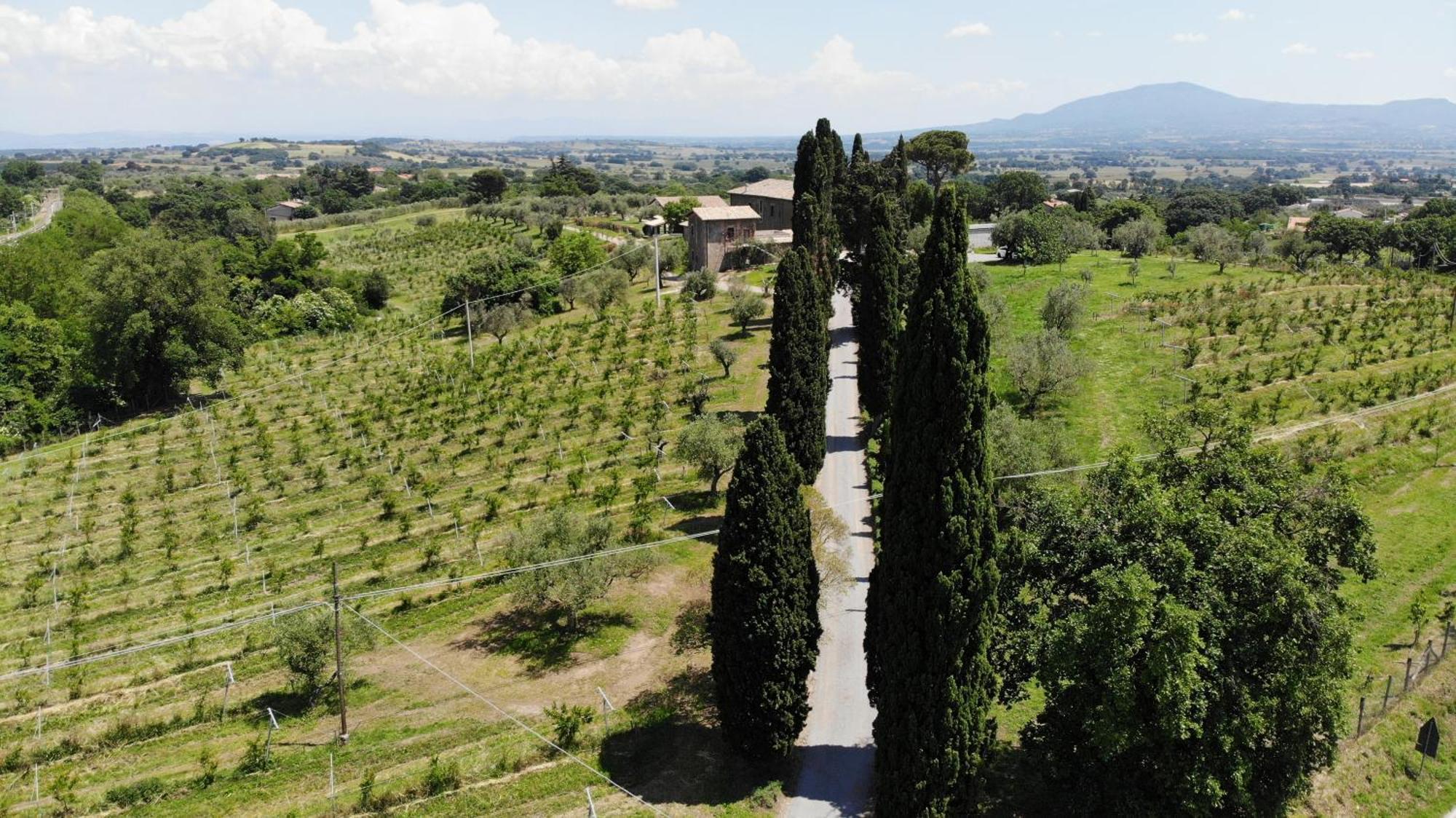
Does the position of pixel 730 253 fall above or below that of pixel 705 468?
above

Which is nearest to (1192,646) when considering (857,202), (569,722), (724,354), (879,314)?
(569,722)

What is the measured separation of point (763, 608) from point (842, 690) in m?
5.33

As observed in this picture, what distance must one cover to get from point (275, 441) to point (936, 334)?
3690cm

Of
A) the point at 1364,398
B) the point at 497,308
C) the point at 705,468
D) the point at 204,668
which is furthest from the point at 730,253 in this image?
the point at 204,668

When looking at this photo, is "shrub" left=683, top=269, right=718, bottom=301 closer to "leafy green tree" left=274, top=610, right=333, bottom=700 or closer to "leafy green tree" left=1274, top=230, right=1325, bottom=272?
"leafy green tree" left=274, top=610, right=333, bottom=700

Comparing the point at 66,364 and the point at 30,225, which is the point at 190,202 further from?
the point at 66,364

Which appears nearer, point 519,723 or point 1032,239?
point 519,723

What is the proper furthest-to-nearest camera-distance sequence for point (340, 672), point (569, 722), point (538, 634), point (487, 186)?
1. point (487, 186)
2. point (538, 634)
3. point (569, 722)
4. point (340, 672)

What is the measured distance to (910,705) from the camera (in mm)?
17547

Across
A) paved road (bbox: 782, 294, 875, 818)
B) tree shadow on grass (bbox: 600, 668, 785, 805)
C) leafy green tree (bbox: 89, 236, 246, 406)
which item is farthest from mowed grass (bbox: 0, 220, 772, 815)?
leafy green tree (bbox: 89, 236, 246, 406)

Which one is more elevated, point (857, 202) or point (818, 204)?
point (857, 202)

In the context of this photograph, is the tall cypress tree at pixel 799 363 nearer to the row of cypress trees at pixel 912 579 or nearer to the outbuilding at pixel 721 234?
the row of cypress trees at pixel 912 579

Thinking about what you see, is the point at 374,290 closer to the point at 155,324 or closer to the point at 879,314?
the point at 155,324

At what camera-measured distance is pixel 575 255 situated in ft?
235
